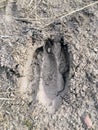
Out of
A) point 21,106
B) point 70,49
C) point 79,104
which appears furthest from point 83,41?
point 21,106

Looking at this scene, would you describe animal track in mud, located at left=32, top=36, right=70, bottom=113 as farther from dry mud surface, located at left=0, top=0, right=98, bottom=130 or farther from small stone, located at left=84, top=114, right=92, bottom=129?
small stone, located at left=84, top=114, right=92, bottom=129

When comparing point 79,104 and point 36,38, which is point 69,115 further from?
point 36,38

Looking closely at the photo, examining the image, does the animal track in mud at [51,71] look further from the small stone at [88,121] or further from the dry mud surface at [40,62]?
the small stone at [88,121]

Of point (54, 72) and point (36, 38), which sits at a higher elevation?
point (36, 38)

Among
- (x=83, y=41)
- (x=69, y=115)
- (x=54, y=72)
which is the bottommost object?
(x=69, y=115)

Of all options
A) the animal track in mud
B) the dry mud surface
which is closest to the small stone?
the dry mud surface

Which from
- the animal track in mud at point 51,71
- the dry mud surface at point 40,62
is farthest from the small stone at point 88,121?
the animal track in mud at point 51,71
